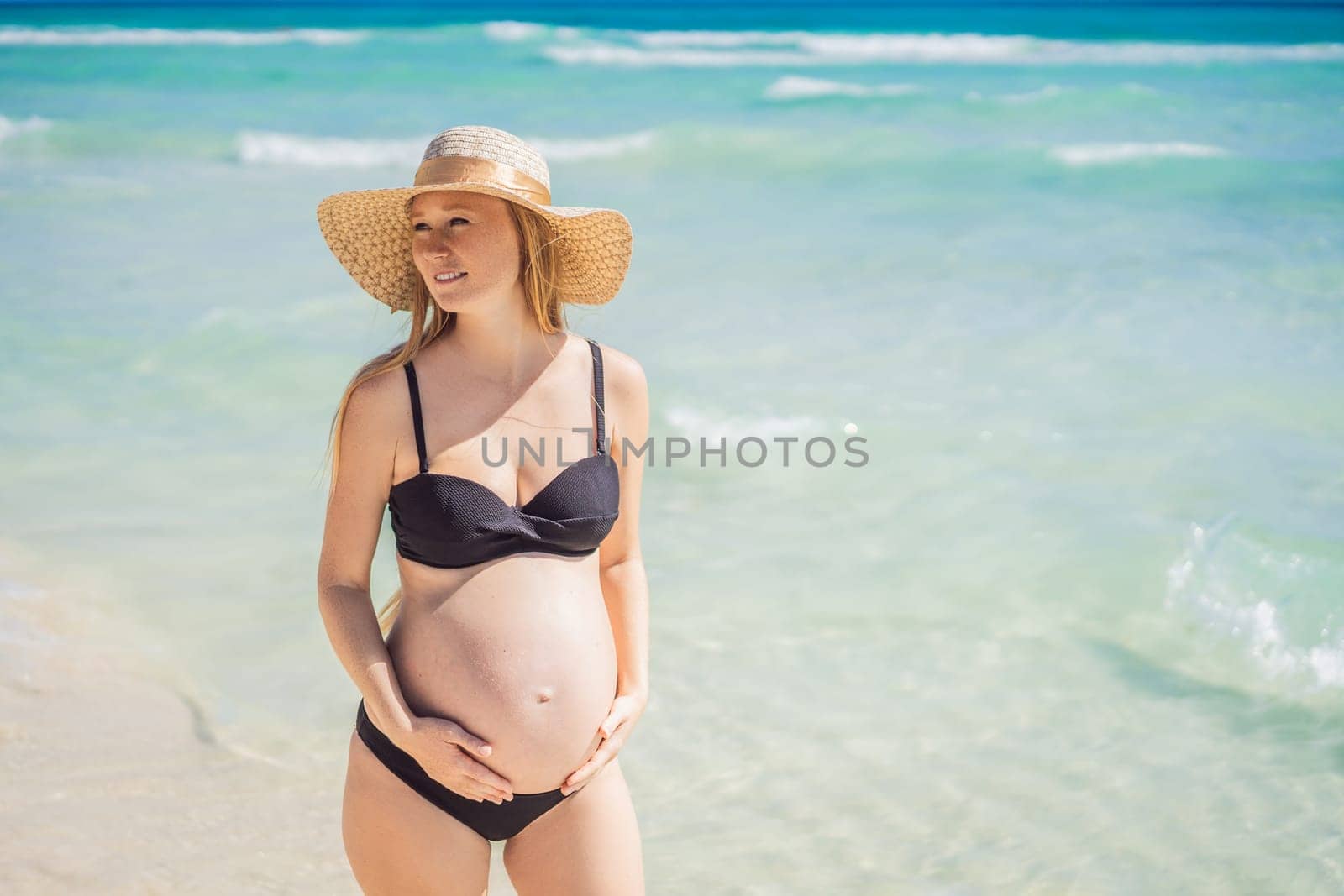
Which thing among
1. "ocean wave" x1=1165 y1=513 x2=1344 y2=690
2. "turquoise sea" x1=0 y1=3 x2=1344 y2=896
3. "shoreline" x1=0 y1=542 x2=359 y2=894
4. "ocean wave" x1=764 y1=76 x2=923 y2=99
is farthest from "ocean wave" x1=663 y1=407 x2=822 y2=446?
"ocean wave" x1=764 y1=76 x2=923 y2=99

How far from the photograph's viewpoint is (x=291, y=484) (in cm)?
614

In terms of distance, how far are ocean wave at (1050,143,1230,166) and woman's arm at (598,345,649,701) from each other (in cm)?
1303

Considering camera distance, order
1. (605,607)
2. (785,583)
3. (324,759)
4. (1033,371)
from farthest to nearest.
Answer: (1033,371)
(785,583)
(324,759)
(605,607)

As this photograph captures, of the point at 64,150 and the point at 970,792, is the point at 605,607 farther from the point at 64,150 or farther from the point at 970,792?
the point at 64,150

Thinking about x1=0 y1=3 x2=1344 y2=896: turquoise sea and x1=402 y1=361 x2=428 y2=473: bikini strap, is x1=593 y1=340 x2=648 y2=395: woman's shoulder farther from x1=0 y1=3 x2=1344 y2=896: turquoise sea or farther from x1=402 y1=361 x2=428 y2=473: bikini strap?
x1=0 y1=3 x2=1344 y2=896: turquoise sea

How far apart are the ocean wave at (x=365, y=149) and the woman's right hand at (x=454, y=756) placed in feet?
44.0

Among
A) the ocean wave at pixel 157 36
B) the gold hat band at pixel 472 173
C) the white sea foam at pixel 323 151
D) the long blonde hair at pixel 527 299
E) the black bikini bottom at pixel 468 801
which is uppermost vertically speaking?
the gold hat band at pixel 472 173

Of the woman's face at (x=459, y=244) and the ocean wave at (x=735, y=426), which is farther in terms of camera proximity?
the ocean wave at (x=735, y=426)

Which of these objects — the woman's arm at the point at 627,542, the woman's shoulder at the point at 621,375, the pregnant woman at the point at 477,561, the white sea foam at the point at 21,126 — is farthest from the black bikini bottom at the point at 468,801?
the white sea foam at the point at 21,126

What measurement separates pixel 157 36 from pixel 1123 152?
70.3ft

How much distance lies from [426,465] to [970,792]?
2.60m

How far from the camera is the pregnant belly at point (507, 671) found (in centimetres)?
224

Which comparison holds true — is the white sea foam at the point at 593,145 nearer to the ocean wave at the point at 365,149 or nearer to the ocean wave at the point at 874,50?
the ocean wave at the point at 365,149

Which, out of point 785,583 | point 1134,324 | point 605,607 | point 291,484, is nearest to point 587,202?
point 1134,324
